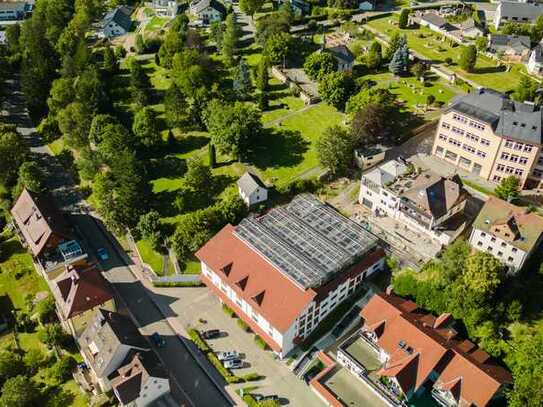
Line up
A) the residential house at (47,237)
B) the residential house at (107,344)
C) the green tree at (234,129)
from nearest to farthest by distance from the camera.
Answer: the residential house at (107,344), the residential house at (47,237), the green tree at (234,129)

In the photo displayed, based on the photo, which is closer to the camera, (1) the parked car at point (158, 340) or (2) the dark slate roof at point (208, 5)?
(1) the parked car at point (158, 340)

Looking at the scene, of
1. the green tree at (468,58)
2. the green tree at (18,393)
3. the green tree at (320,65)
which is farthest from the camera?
the green tree at (468,58)

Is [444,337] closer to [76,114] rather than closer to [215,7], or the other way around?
[76,114]

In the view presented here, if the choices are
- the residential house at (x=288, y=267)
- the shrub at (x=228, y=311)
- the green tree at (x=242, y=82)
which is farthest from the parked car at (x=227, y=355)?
the green tree at (x=242, y=82)

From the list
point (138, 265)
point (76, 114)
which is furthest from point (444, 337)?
point (76, 114)

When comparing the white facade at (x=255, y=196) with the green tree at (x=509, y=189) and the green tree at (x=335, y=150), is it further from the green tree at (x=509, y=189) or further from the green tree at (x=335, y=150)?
the green tree at (x=509, y=189)

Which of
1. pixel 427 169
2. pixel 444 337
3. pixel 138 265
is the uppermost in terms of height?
pixel 427 169
